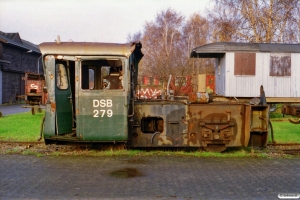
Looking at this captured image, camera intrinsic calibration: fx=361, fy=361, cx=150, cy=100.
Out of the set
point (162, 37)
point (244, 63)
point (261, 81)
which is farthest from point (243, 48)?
point (162, 37)

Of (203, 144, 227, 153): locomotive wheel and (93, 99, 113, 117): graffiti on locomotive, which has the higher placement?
(93, 99, 113, 117): graffiti on locomotive

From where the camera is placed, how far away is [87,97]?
324 inches

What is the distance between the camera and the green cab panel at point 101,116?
324 inches

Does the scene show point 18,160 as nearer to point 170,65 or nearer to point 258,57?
point 258,57

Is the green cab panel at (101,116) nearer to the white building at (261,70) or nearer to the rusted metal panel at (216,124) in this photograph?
the rusted metal panel at (216,124)

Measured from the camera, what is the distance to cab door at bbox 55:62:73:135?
27.6 feet

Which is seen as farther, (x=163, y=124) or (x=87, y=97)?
(x=163, y=124)

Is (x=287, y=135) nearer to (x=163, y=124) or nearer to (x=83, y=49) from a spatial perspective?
(x=163, y=124)

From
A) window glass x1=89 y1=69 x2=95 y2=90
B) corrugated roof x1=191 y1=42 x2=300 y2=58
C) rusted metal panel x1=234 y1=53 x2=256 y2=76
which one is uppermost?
corrugated roof x1=191 y1=42 x2=300 y2=58

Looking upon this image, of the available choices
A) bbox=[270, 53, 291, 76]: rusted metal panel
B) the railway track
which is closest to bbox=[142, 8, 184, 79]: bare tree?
bbox=[270, 53, 291, 76]: rusted metal panel

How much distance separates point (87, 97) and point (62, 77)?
893mm

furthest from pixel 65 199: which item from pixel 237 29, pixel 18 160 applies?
pixel 237 29

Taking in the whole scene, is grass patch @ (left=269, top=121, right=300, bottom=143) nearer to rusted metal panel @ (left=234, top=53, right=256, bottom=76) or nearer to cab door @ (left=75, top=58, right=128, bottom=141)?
rusted metal panel @ (left=234, top=53, right=256, bottom=76)

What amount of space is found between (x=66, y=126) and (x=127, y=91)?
5.62ft
